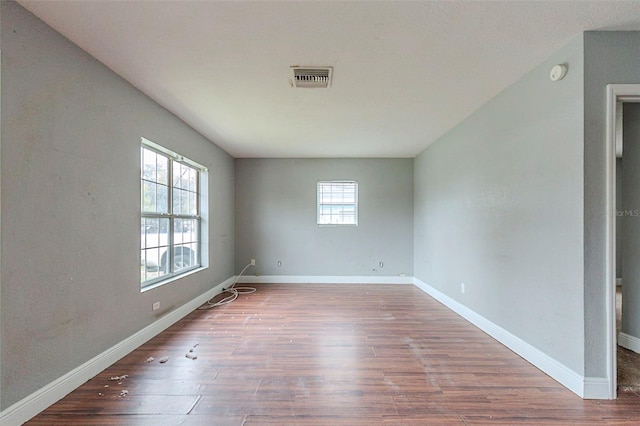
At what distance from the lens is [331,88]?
258 cm

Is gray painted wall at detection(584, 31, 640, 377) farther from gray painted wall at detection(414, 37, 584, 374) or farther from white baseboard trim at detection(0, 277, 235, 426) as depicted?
white baseboard trim at detection(0, 277, 235, 426)

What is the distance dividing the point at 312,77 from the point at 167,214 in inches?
94.7

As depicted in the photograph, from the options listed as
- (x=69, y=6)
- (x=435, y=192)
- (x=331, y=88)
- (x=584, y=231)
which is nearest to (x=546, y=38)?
(x=584, y=231)

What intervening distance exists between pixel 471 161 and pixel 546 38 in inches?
60.9

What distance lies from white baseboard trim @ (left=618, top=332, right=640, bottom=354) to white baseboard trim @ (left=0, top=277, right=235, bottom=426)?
4634 mm

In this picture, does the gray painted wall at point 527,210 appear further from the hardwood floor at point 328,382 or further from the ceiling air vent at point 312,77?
the ceiling air vent at point 312,77

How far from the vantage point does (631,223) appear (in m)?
2.56

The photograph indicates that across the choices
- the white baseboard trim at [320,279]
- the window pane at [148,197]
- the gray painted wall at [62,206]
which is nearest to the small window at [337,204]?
the white baseboard trim at [320,279]

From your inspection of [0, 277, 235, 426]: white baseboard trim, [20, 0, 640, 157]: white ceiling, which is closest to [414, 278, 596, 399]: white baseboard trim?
[20, 0, 640, 157]: white ceiling

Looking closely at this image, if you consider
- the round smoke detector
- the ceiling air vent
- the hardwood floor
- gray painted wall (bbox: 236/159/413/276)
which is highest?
the ceiling air vent

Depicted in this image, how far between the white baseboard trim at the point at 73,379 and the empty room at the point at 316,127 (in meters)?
0.01

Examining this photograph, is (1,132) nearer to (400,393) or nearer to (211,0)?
(211,0)

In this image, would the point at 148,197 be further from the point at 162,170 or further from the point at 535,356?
the point at 535,356

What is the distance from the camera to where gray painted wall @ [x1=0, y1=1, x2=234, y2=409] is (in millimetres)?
1596
